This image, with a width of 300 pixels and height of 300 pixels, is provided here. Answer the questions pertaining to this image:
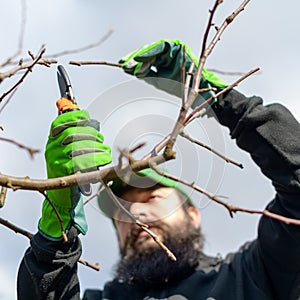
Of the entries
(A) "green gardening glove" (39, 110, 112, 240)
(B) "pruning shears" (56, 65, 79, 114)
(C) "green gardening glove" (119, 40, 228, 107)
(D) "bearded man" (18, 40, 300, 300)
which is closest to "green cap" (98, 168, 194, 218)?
(D) "bearded man" (18, 40, 300, 300)

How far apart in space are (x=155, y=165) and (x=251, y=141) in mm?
1333

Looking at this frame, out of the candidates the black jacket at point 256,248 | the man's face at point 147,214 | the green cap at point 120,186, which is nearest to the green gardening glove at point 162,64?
the black jacket at point 256,248

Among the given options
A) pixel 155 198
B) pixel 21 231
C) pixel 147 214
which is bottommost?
pixel 21 231

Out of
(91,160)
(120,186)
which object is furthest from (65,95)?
(120,186)

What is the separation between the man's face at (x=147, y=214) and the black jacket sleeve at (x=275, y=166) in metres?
0.50

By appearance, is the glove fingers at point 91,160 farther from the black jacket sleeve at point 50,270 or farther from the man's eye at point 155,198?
the man's eye at point 155,198

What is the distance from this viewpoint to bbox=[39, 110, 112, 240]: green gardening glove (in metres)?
1.51

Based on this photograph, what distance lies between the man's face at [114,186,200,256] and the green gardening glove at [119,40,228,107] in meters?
0.63

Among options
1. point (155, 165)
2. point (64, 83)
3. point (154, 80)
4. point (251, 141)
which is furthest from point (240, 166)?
point (251, 141)

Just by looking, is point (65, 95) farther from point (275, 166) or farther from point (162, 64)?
point (275, 166)

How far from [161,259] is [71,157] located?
1298 mm

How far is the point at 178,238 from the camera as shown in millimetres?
3025

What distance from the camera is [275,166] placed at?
2.33m

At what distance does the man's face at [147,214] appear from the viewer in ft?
9.23
